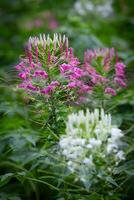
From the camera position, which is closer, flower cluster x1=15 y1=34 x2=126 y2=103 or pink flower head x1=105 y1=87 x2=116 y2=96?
flower cluster x1=15 y1=34 x2=126 y2=103

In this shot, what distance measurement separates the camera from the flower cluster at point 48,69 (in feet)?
8.16

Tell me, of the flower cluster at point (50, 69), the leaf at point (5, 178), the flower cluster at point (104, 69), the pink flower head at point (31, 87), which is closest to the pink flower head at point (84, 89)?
the flower cluster at point (50, 69)

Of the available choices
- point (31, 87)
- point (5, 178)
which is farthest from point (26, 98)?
point (5, 178)

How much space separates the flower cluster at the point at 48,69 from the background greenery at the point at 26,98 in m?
0.13

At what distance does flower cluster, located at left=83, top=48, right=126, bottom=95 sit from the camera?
2812mm

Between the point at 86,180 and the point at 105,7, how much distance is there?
148 inches

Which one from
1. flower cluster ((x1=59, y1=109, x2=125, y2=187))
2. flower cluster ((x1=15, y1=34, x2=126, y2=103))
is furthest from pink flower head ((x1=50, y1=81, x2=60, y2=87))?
flower cluster ((x1=59, y1=109, x2=125, y2=187))

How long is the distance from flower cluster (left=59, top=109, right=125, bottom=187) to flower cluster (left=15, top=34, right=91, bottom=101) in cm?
28

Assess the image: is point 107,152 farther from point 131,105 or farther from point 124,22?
point 124,22

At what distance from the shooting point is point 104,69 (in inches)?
113

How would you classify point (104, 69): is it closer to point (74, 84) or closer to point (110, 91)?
point (110, 91)

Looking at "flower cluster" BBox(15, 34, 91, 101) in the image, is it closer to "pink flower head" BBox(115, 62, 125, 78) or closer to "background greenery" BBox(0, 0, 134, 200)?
"background greenery" BBox(0, 0, 134, 200)

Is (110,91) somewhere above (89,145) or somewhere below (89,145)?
above

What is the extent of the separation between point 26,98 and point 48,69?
0.67ft
